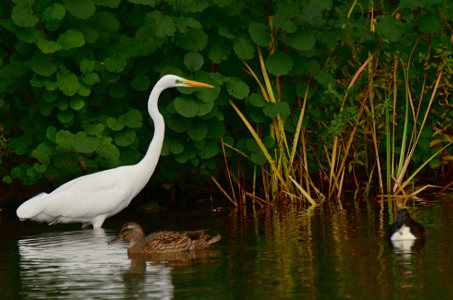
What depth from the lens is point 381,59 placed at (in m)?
13.9

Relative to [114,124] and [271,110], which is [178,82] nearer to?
[114,124]

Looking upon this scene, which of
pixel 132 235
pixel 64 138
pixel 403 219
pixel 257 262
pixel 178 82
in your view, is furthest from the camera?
pixel 64 138

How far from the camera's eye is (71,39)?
12945 millimetres

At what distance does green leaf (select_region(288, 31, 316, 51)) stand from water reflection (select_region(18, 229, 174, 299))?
3562 mm

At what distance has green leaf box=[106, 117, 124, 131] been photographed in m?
13.2

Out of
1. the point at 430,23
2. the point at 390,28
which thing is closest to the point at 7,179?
the point at 390,28

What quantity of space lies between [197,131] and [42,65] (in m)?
2.21

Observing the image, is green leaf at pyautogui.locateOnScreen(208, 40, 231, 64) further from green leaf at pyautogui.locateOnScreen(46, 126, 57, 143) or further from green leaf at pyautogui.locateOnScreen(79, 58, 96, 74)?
green leaf at pyautogui.locateOnScreen(46, 126, 57, 143)

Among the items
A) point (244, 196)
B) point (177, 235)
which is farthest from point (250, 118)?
point (177, 235)

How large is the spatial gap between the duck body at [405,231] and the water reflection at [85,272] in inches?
88.9

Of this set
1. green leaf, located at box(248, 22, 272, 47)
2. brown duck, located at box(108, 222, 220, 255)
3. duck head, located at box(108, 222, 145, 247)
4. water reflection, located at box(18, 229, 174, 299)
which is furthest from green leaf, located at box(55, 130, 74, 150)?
brown duck, located at box(108, 222, 220, 255)

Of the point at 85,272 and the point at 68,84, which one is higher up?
the point at 68,84

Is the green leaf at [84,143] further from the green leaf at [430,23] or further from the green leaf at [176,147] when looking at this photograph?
the green leaf at [430,23]

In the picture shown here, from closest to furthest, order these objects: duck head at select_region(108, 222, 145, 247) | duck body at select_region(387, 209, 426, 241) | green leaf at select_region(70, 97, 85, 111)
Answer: duck body at select_region(387, 209, 426, 241), duck head at select_region(108, 222, 145, 247), green leaf at select_region(70, 97, 85, 111)
